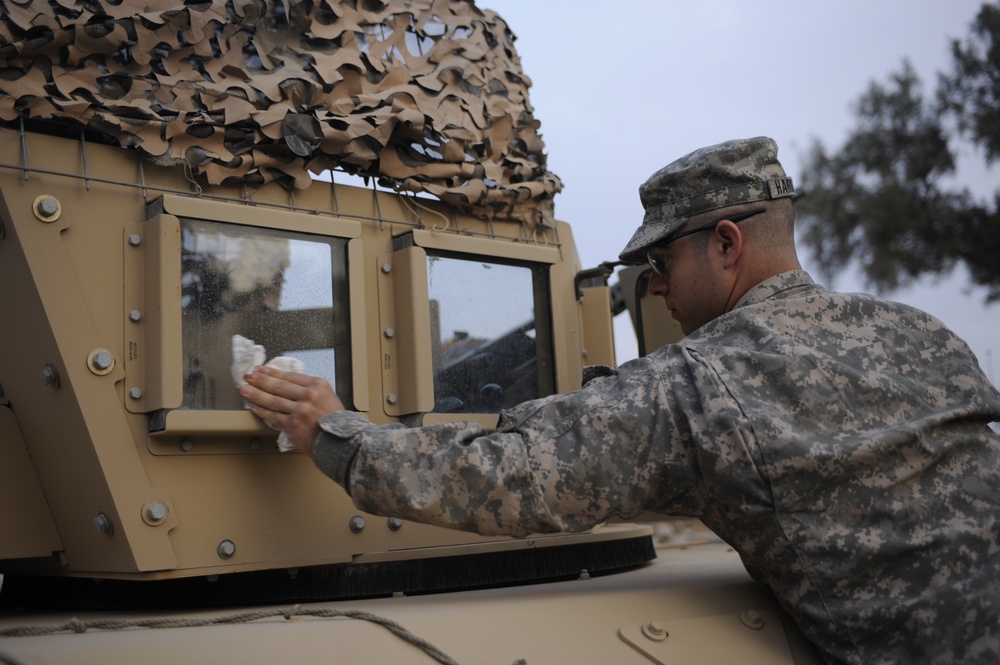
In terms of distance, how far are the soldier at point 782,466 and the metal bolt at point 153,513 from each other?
1.08ft

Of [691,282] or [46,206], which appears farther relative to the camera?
[691,282]

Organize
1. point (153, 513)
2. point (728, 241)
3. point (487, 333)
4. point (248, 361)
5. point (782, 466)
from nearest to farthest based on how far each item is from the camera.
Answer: point (782, 466) < point (153, 513) < point (248, 361) < point (728, 241) < point (487, 333)

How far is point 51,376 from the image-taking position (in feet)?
7.98

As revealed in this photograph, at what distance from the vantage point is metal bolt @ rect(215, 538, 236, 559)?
2.49 meters

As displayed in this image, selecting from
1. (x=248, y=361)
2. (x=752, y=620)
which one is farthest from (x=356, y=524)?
(x=752, y=620)

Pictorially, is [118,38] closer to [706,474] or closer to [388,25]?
[388,25]

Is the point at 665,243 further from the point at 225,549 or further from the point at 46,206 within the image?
the point at 46,206

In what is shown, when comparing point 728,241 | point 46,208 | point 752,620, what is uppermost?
point 46,208

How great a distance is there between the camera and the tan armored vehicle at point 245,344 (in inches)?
90.6

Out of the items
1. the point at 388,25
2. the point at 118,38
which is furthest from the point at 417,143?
the point at 118,38

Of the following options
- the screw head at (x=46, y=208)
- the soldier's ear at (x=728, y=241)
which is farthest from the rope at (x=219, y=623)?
the soldier's ear at (x=728, y=241)

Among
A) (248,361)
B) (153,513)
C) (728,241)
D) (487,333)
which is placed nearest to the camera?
(153,513)

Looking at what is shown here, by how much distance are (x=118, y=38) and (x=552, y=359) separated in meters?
1.56

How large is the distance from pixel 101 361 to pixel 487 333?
1.16m
